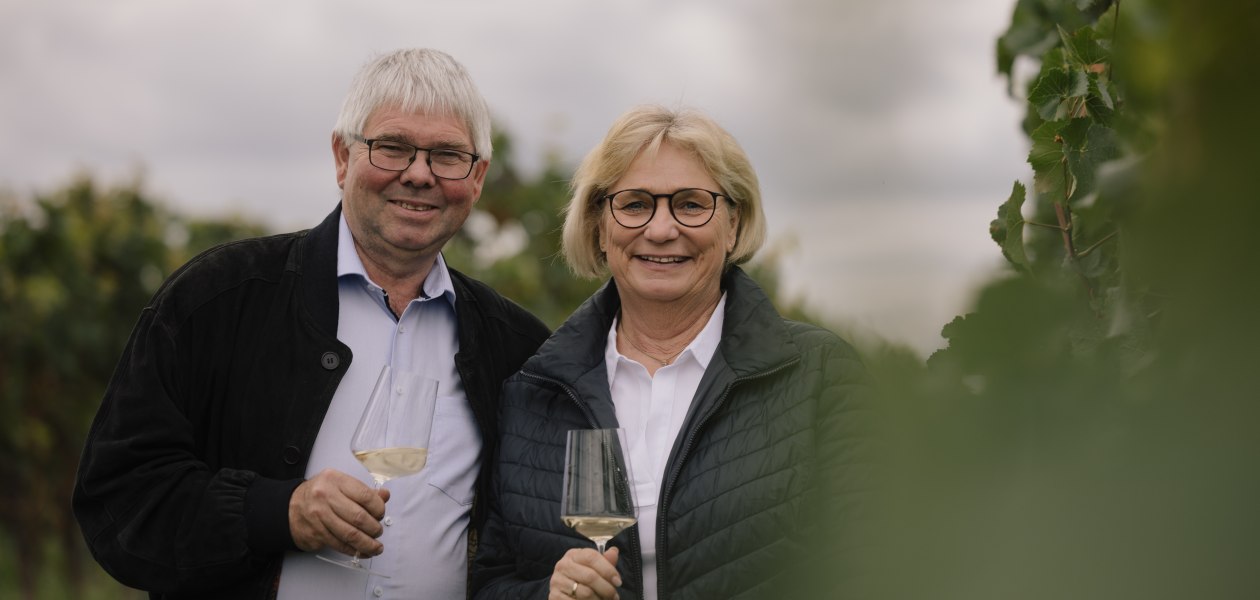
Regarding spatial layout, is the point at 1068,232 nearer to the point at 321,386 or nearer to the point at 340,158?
the point at 321,386

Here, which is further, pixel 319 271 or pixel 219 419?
pixel 319 271

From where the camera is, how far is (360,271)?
376cm

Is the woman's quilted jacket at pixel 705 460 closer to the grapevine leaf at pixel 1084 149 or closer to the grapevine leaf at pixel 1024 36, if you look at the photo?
the grapevine leaf at pixel 1024 36

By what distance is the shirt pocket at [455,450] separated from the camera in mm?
3586

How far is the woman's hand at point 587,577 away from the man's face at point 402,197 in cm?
140

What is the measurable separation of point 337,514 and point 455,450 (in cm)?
58

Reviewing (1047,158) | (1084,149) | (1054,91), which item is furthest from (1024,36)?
(1084,149)

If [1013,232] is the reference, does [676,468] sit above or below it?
above

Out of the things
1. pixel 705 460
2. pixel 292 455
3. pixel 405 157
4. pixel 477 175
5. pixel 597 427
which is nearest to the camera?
pixel 705 460

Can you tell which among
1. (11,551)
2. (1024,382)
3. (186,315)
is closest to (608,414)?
(186,315)

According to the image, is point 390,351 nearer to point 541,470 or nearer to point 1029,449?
point 541,470

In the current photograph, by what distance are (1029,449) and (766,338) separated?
2984 millimetres

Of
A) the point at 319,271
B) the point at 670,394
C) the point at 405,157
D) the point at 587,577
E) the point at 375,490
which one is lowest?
the point at 587,577

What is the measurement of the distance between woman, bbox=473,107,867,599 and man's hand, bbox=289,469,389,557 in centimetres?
43
